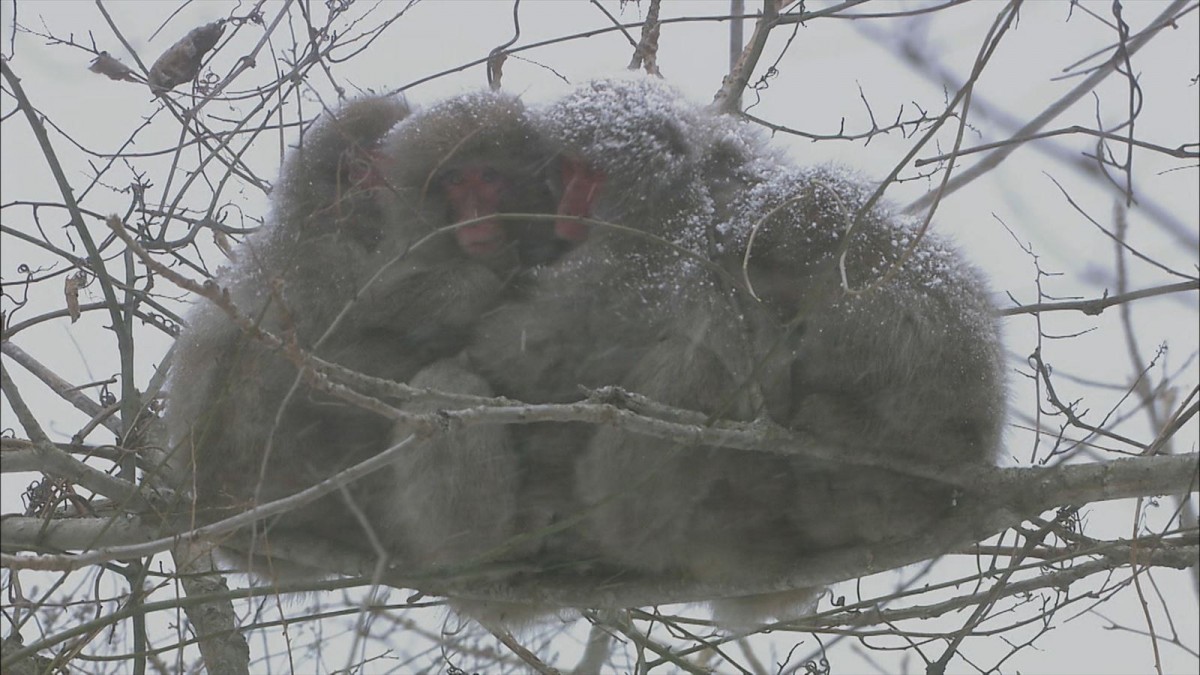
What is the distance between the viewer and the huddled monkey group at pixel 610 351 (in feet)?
13.4

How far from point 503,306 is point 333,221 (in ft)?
2.44

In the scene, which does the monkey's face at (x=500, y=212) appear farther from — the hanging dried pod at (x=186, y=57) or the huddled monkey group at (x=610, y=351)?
the hanging dried pod at (x=186, y=57)

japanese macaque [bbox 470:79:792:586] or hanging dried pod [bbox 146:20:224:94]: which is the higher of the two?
hanging dried pod [bbox 146:20:224:94]

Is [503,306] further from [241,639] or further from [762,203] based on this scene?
[241,639]

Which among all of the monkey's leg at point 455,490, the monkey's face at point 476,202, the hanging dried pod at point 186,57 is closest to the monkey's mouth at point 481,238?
the monkey's face at point 476,202

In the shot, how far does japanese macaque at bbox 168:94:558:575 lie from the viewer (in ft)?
13.7

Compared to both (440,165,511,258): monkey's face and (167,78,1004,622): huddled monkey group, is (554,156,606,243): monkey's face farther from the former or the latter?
(440,165,511,258): monkey's face

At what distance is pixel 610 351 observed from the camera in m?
4.30

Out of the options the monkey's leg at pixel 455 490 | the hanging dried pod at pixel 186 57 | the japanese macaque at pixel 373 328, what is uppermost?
the hanging dried pod at pixel 186 57

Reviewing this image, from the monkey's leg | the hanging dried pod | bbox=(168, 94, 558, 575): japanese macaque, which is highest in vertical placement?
the hanging dried pod

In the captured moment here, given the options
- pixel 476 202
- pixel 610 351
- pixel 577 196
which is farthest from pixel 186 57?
pixel 610 351

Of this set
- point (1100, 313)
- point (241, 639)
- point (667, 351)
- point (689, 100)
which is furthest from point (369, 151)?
point (1100, 313)

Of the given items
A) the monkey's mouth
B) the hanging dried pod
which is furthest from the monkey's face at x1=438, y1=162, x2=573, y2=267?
the hanging dried pod

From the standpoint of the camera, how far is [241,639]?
5770 millimetres
